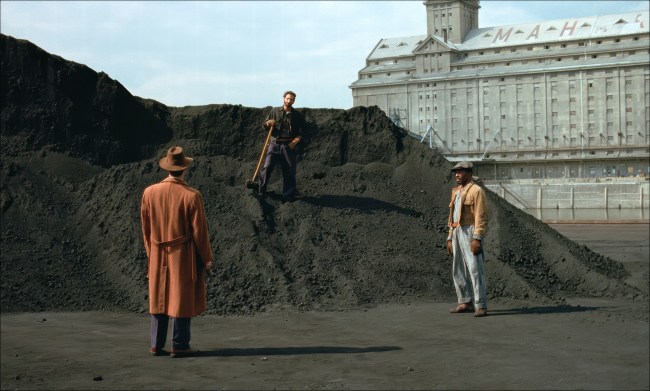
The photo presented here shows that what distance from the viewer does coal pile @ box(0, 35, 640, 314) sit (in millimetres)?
12430

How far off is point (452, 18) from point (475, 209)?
10892cm

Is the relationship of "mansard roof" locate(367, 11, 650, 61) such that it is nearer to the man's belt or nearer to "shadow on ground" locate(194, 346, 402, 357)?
"shadow on ground" locate(194, 346, 402, 357)

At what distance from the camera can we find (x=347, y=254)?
1344cm

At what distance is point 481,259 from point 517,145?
8884cm

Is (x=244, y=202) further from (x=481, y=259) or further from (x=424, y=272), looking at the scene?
(x=481, y=259)

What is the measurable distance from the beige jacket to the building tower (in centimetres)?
10487

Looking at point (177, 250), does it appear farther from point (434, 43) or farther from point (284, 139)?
point (434, 43)

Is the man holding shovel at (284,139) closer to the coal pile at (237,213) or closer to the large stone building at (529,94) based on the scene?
the coal pile at (237,213)

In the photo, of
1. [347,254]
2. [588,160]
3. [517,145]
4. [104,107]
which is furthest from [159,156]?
[517,145]

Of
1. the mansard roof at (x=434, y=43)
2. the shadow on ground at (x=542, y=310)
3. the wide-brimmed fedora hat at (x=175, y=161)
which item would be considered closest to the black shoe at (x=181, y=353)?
the wide-brimmed fedora hat at (x=175, y=161)

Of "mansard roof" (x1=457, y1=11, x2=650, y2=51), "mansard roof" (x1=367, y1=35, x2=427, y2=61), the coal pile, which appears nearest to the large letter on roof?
"mansard roof" (x1=457, y1=11, x2=650, y2=51)

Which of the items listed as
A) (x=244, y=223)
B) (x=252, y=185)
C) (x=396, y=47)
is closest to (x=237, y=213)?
(x=244, y=223)

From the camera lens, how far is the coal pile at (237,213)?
12430 mm

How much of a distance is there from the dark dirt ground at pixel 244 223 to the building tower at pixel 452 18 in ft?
326
